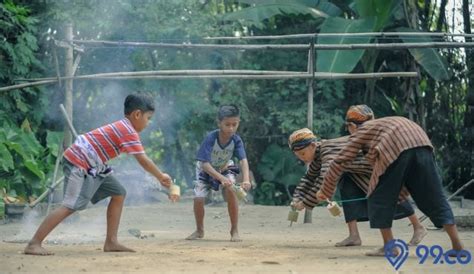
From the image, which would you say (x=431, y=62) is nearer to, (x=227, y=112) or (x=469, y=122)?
(x=469, y=122)

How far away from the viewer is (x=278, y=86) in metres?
15.3

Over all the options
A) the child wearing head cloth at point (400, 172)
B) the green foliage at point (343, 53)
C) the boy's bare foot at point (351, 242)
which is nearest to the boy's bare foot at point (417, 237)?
the boy's bare foot at point (351, 242)

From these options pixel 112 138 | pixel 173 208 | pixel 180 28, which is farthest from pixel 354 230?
pixel 180 28

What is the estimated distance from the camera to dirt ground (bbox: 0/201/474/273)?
5.86m

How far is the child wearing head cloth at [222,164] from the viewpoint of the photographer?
8.10 metres

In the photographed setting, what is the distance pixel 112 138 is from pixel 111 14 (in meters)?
7.29

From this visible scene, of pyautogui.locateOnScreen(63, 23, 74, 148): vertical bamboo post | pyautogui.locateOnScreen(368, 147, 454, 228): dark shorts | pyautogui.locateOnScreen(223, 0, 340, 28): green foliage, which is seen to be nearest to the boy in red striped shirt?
pyautogui.locateOnScreen(368, 147, 454, 228): dark shorts

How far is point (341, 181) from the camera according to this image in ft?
25.2

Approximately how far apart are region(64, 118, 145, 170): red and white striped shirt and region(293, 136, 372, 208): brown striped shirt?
1622 millimetres

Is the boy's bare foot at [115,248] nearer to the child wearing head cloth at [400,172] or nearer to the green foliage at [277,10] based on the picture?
the child wearing head cloth at [400,172]

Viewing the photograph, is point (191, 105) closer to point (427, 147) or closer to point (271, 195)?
point (271, 195)

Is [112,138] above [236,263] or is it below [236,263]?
above

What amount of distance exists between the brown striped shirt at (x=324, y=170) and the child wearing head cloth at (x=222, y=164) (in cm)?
61

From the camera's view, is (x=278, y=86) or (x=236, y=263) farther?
(x=278, y=86)
